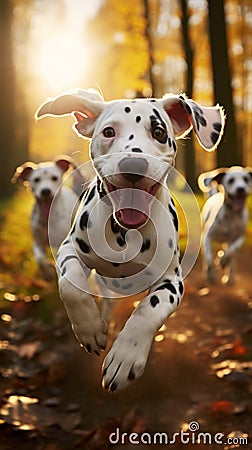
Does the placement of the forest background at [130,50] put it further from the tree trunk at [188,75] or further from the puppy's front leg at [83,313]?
the puppy's front leg at [83,313]

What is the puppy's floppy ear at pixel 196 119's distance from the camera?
370 centimetres

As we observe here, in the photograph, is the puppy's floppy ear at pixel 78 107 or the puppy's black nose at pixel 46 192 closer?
the puppy's floppy ear at pixel 78 107

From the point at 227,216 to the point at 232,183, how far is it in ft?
1.78

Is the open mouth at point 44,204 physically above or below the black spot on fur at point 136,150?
above

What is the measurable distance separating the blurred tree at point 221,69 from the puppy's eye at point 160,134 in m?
9.99

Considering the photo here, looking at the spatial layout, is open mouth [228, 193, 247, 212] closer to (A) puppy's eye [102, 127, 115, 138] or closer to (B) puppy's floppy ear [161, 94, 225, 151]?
(B) puppy's floppy ear [161, 94, 225, 151]

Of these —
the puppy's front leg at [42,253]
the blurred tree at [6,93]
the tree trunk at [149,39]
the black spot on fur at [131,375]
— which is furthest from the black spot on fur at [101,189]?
the tree trunk at [149,39]

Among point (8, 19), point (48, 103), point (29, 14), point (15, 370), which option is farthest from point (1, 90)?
point (48, 103)

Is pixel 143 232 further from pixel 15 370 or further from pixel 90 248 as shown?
pixel 15 370

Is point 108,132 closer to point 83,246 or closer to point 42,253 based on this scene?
point 83,246

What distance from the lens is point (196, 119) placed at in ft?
12.1

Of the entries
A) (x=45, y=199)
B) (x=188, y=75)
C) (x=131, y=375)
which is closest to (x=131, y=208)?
(x=131, y=375)

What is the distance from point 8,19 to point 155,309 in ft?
67.2

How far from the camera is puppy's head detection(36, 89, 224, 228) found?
325 cm
